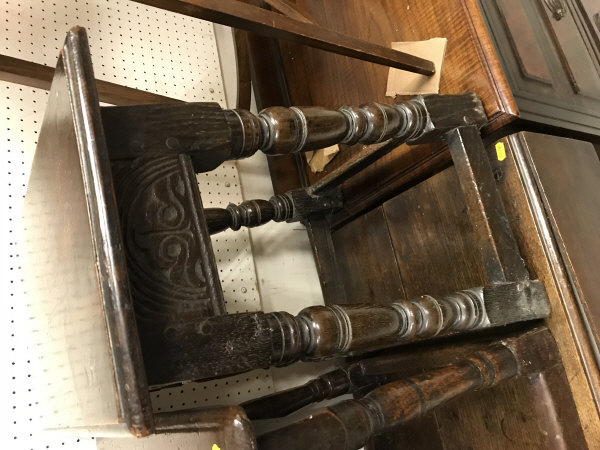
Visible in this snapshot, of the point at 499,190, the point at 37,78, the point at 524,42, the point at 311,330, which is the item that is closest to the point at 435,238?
the point at 499,190

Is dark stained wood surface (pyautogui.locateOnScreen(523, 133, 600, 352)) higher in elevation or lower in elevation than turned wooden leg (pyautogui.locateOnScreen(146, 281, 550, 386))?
higher

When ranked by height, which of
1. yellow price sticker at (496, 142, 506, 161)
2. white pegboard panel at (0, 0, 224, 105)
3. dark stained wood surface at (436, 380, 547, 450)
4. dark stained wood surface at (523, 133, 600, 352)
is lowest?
dark stained wood surface at (436, 380, 547, 450)

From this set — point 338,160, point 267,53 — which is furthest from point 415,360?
point 267,53

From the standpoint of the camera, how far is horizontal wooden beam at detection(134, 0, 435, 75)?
884 mm

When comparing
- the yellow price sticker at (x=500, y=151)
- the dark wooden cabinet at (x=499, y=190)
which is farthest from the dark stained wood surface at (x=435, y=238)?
the yellow price sticker at (x=500, y=151)

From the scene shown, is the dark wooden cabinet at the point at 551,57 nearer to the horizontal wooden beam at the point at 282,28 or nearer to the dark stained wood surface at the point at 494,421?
the horizontal wooden beam at the point at 282,28

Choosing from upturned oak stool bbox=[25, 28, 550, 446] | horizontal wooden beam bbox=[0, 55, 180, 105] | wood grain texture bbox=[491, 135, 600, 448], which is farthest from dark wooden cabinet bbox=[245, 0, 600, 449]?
horizontal wooden beam bbox=[0, 55, 180, 105]

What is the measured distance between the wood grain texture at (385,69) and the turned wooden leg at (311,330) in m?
0.44

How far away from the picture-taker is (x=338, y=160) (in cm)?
155

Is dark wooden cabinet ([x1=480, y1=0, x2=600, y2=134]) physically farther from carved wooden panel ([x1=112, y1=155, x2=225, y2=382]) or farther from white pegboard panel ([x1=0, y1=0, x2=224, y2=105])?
white pegboard panel ([x1=0, y1=0, x2=224, y2=105])

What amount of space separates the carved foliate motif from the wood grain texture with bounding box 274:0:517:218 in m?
0.73

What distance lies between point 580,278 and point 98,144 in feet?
3.00

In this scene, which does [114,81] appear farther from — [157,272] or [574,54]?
[574,54]

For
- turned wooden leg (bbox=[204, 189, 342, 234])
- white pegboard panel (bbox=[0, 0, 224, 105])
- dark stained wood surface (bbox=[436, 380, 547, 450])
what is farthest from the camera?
white pegboard panel (bbox=[0, 0, 224, 105])
